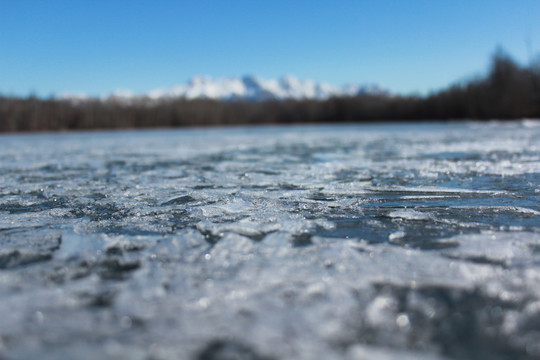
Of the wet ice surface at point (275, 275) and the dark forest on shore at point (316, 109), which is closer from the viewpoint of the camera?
the wet ice surface at point (275, 275)

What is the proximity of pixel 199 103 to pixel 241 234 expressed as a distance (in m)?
62.4

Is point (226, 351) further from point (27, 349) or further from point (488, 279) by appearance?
point (488, 279)

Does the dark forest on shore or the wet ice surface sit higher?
the dark forest on shore

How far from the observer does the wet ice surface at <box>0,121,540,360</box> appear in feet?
3.47

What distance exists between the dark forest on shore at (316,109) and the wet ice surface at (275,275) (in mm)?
30594

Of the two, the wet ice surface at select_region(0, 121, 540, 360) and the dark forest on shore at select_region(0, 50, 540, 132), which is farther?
the dark forest on shore at select_region(0, 50, 540, 132)

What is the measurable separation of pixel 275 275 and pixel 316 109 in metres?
58.1

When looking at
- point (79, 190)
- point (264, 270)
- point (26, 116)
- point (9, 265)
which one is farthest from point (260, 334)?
point (26, 116)

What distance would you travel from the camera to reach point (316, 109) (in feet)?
190

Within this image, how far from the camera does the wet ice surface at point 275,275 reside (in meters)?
1.06

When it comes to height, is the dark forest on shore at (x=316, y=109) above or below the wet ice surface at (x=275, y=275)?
above

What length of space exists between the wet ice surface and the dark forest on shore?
3059 centimetres

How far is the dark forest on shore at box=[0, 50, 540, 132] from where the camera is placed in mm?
31344

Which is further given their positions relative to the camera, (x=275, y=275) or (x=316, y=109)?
(x=316, y=109)
